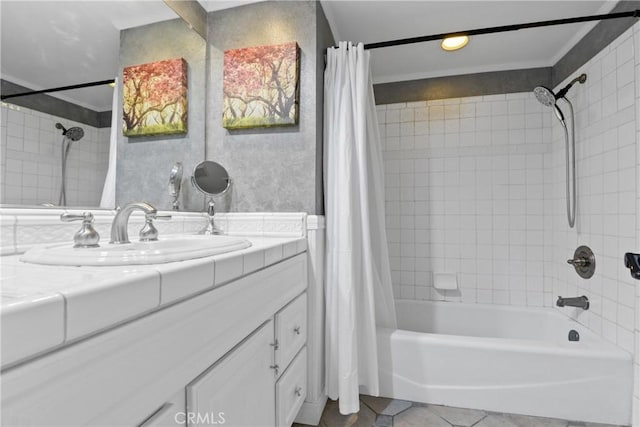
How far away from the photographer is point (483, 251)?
2416 mm

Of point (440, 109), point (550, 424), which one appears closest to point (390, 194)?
point (440, 109)

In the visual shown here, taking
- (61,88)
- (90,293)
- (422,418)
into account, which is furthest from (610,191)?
(61,88)

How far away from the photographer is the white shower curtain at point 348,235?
1500 mm

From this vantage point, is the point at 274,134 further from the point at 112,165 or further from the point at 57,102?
the point at 57,102

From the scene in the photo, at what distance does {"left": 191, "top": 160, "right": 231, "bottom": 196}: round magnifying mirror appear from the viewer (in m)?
1.56

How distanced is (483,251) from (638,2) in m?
1.64

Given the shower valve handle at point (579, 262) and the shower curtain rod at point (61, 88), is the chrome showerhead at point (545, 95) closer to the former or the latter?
the shower valve handle at point (579, 262)

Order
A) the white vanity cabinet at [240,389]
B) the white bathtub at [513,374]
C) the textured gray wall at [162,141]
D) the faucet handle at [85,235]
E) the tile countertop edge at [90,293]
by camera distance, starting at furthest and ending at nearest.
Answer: the white bathtub at [513,374], the textured gray wall at [162,141], the faucet handle at [85,235], the white vanity cabinet at [240,389], the tile countertop edge at [90,293]

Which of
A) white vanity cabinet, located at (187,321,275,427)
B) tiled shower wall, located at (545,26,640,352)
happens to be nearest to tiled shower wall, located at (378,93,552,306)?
tiled shower wall, located at (545,26,640,352)

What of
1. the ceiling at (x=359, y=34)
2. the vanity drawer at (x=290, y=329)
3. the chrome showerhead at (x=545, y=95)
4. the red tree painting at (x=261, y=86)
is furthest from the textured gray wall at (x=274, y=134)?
the chrome showerhead at (x=545, y=95)

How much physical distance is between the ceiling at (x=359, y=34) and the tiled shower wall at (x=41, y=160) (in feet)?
0.34

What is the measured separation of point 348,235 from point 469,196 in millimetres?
1422

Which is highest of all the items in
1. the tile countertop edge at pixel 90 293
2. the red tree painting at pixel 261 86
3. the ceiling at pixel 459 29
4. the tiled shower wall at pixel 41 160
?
the ceiling at pixel 459 29

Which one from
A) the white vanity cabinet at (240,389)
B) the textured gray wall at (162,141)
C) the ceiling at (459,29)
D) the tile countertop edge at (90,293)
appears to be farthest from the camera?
the ceiling at (459,29)
